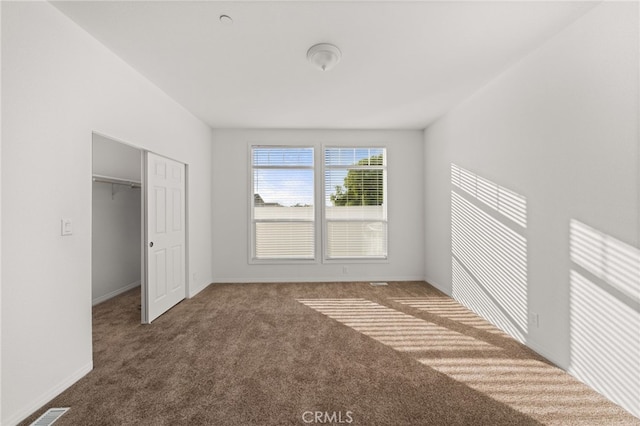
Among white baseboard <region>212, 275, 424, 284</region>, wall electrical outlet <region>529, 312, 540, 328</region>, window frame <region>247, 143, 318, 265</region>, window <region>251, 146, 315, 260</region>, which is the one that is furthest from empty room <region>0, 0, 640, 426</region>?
window <region>251, 146, 315, 260</region>

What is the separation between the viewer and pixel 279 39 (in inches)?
94.1

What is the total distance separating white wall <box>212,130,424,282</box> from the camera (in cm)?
498

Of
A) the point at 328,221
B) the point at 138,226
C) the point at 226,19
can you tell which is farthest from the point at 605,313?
the point at 138,226

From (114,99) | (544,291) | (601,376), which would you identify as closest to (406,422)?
(601,376)

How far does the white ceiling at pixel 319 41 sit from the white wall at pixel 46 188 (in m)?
0.34

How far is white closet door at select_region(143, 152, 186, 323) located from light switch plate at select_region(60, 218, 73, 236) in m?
1.08

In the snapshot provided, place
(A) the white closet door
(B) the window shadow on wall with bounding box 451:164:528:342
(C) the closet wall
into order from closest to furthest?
1. (B) the window shadow on wall with bounding box 451:164:528:342
2. (A) the white closet door
3. (C) the closet wall

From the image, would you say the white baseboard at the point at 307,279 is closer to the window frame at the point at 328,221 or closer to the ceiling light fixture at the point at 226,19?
the window frame at the point at 328,221

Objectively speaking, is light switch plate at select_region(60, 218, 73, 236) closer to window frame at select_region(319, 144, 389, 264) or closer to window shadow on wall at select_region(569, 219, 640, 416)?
window frame at select_region(319, 144, 389, 264)

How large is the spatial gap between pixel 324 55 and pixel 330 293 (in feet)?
10.6

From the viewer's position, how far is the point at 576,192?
2.16 metres

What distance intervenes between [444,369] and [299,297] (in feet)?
7.52

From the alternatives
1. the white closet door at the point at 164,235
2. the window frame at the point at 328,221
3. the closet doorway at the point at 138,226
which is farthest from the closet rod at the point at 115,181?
the window frame at the point at 328,221

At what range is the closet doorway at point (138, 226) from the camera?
3.24 meters
